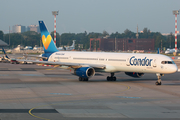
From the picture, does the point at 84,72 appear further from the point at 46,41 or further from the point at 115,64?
the point at 46,41

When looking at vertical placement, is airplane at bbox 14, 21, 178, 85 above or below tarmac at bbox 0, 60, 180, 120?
above

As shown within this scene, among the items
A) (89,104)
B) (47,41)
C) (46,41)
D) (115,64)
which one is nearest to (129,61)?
(115,64)

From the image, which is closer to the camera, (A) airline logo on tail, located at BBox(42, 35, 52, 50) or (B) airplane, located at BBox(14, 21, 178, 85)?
(B) airplane, located at BBox(14, 21, 178, 85)

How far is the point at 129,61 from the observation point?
3706 centimetres

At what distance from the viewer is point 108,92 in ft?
96.0

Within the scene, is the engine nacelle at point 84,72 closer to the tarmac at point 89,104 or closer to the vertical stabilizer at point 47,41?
the tarmac at point 89,104

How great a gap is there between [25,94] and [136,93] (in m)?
10.9

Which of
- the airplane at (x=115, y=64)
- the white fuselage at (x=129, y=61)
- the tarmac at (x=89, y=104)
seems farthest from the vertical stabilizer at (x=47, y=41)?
the tarmac at (x=89, y=104)

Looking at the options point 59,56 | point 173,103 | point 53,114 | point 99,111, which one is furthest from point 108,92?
point 59,56

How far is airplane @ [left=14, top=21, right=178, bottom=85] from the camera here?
35.0 meters

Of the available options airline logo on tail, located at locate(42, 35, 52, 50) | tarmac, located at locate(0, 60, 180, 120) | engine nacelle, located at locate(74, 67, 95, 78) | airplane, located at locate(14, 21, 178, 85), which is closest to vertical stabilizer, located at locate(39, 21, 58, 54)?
airline logo on tail, located at locate(42, 35, 52, 50)

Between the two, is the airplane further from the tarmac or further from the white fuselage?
the tarmac

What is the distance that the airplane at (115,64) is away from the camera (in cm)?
3501

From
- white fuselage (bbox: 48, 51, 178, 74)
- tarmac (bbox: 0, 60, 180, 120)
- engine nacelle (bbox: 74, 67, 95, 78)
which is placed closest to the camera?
tarmac (bbox: 0, 60, 180, 120)
